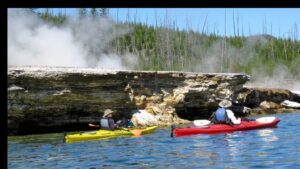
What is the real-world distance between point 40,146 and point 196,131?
4968 mm

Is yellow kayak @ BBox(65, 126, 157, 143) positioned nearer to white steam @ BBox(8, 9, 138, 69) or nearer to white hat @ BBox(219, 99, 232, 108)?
white hat @ BBox(219, 99, 232, 108)

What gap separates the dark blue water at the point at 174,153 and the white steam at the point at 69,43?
21858 mm

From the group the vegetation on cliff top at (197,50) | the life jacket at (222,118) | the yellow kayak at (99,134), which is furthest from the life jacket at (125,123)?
the vegetation on cliff top at (197,50)

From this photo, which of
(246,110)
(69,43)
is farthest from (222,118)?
(69,43)

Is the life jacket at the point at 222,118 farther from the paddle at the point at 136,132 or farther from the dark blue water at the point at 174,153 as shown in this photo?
the paddle at the point at 136,132

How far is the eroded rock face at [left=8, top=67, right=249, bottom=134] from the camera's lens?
58.6 feet

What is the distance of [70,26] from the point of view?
Answer: 1720 inches

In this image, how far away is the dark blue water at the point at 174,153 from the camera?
8.20 m

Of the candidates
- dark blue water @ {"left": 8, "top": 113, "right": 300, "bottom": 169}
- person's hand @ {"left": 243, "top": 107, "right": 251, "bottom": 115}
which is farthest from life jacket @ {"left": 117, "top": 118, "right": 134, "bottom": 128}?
person's hand @ {"left": 243, "top": 107, "right": 251, "bottom": 115}

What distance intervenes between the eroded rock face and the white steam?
580 inches

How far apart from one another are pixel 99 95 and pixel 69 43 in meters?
22.3

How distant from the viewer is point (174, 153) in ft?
33.3
